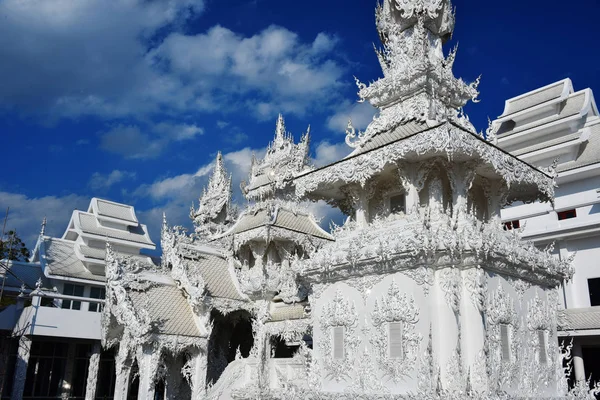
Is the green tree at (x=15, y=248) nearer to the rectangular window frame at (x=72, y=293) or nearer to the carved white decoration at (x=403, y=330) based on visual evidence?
the rectangular window frame at (x=72, y=293)

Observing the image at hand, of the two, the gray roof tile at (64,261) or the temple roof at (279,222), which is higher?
the temple roof at (279,222)

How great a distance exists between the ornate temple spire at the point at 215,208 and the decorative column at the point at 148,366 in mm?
10375

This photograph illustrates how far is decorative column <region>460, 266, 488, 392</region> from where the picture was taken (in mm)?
12039

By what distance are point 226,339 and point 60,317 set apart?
733 cm

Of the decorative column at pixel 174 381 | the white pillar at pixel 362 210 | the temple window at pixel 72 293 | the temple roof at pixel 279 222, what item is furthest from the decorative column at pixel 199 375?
the temple window at pixel 72 293

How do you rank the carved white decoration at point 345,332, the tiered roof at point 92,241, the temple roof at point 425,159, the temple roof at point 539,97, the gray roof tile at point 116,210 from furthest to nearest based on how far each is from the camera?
the gray roof tile at point 116,210 < the tiered roof at point 92,241 < the temple roof at point 539,97 < the carved white decoration at point 345,332 < the temple roof at point 425,159

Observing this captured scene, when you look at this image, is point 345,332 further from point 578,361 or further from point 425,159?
point 578,361

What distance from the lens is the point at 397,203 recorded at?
51.6 ft

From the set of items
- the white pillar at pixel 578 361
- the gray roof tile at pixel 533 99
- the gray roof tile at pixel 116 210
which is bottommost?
the white pillar at pixel 578 361

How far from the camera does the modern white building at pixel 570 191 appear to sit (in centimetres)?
2228

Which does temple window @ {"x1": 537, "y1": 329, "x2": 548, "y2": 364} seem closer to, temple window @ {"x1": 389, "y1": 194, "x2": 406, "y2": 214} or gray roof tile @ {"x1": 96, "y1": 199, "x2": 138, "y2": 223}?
temple window @ {"x1": 389, "y1": 194, "x2": 406, "y2": 214}

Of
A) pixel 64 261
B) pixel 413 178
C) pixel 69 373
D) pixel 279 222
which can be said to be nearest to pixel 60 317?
pixel 69 373

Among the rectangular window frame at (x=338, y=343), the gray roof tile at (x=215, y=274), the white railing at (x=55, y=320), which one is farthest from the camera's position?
the white railing at (x=55, y=320)

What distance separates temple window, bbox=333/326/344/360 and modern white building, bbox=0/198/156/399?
32.0ft
